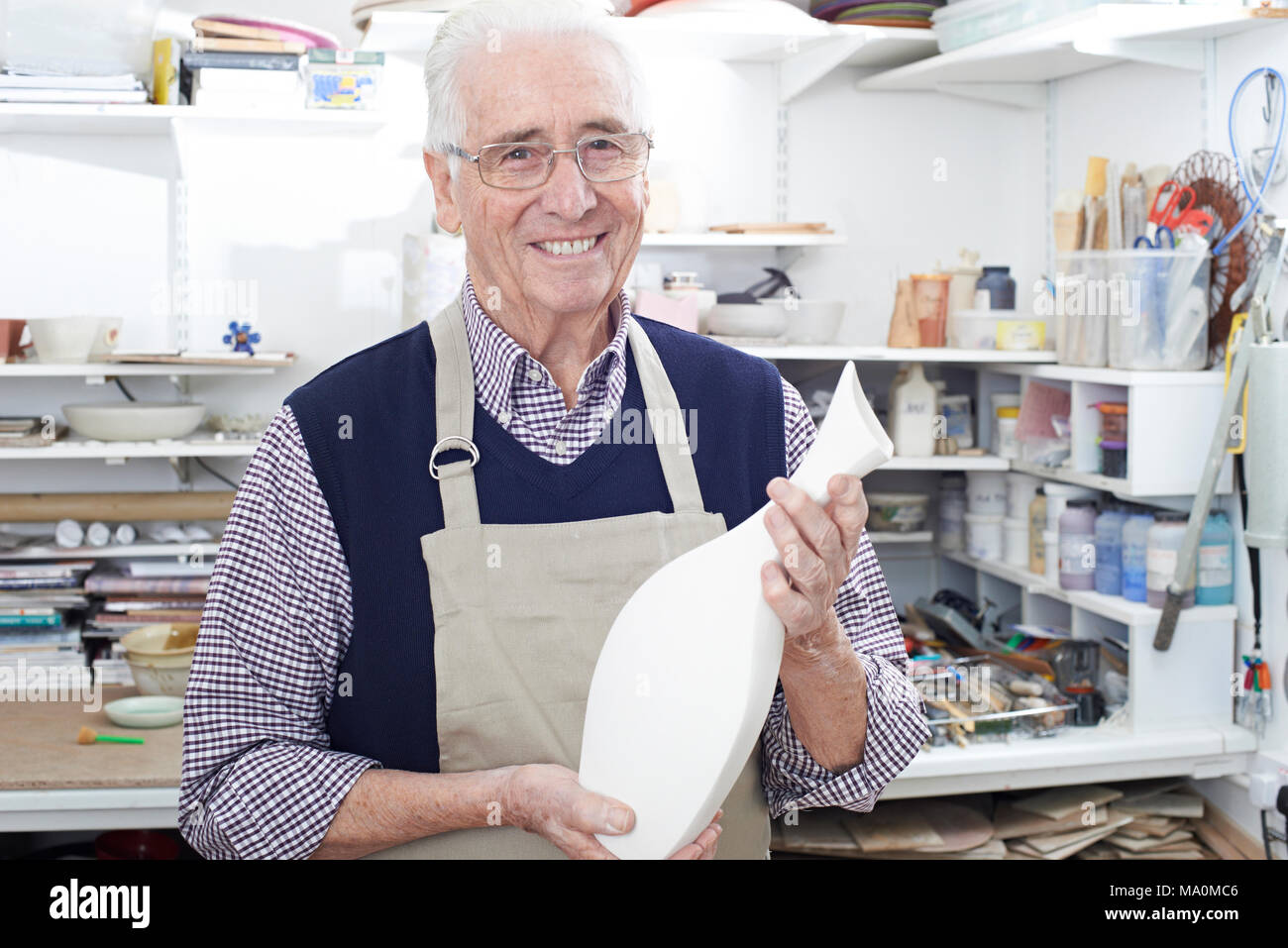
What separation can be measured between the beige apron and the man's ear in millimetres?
189

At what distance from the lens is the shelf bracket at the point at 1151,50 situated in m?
2.19

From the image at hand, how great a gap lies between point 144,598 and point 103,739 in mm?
418

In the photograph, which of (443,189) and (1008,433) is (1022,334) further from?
(443,189)

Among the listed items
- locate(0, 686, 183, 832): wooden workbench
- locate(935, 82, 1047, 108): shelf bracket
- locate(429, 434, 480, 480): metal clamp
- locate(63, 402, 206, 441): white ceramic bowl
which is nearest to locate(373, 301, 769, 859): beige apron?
locate(429, 434, 480, 480): metal clamp

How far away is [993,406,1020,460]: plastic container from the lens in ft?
8.52

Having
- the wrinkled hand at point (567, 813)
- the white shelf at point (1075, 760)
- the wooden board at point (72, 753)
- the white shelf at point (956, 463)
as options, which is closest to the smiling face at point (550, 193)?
the wrinkled hand at point (567, 813)

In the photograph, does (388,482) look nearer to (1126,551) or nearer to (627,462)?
(627,462)

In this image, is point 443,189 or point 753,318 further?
point 753,318

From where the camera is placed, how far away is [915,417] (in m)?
2.64

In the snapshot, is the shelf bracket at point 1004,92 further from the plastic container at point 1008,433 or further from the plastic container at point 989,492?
the plastic container at point 989,492

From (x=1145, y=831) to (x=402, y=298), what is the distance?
1.81m

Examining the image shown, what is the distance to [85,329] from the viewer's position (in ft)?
7.91

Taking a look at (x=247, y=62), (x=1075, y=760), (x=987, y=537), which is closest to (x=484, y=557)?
(x=1075, y=760)
